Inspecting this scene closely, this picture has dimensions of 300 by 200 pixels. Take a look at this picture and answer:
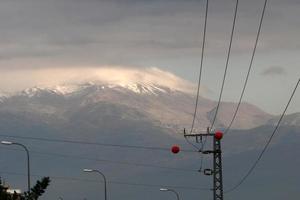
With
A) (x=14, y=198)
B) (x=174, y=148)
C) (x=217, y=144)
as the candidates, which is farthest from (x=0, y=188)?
(x=217, y=144)

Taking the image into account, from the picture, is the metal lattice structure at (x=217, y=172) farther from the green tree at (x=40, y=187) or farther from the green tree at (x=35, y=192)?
the green tree at (x=40, y=187)

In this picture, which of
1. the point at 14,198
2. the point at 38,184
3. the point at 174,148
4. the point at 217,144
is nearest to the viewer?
the point at 38,184

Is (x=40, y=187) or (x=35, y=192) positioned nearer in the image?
(x=40, y=187)

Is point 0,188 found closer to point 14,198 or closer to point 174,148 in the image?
point 14,198

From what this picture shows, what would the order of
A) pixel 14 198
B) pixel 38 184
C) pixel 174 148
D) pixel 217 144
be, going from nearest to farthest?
1. pixel 38 184
2. pixel 14 198
3. pixel 174 148
4. pixel 217 144

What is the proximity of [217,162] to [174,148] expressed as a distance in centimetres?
1422

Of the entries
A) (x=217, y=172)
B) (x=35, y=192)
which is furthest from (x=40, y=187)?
(x=217, y=172)

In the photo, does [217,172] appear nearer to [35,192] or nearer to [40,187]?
[35,192]

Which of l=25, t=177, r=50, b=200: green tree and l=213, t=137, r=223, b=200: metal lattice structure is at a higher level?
l=213, t=137, r=223, b=200: metal lattice structure

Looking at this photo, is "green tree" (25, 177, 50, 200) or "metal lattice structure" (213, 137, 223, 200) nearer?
"green tree" (25, 177, 50, 200)

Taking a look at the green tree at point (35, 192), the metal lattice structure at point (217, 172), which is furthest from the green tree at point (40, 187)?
the metal lattice structure at point (217, 172)

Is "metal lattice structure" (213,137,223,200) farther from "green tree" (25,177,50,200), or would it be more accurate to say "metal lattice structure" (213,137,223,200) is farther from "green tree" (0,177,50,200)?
"green tree" (25,177,50,200)

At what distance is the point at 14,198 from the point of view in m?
79.9

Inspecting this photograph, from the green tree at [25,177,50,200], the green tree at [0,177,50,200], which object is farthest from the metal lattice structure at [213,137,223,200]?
the green tree at [25,177,50,200]
